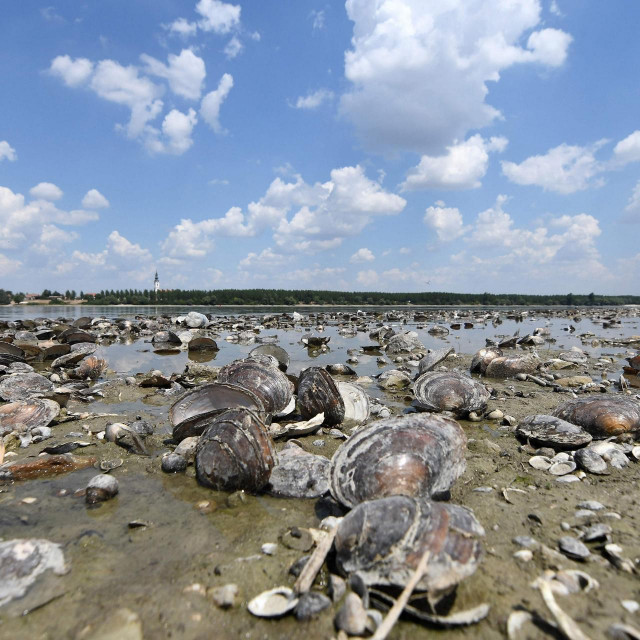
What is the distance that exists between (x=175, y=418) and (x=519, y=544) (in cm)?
383

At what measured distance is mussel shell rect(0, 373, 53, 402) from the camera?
674 cm

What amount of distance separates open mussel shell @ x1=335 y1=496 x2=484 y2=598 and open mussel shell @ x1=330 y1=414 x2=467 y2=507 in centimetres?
55

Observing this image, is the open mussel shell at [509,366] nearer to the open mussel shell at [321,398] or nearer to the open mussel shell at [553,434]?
the open mussel shell at [553,434]

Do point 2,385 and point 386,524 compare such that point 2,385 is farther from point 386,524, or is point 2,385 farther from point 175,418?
point 386,524

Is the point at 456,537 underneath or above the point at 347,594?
above

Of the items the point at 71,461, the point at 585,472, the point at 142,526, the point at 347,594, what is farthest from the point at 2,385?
the point at 585,472

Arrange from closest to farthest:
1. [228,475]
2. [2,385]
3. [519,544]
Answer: [519,544]
[228,475]
[2,385]

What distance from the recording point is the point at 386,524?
235 cm

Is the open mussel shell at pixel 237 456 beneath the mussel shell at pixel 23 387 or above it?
above

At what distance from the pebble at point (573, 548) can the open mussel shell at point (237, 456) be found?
88.2 inches

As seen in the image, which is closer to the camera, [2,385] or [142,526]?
[142,526]

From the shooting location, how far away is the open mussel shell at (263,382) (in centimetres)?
579

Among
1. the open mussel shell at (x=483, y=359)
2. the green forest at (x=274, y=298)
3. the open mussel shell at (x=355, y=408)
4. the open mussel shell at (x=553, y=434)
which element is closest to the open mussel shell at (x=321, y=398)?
the open mussel shell at (x=355, y=408)

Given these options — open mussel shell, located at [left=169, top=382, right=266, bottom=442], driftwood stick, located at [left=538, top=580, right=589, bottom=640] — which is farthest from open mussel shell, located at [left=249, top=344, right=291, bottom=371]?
driftwood stick, located at [left=538, top=580, right=589, bottom=640]
